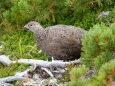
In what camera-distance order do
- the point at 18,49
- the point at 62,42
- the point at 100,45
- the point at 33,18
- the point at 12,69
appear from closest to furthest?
the point at 100,45 → the point at 62,42 → the point at 12,69 → the point at 18,49 → the point at 33,18

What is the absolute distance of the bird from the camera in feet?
19.8

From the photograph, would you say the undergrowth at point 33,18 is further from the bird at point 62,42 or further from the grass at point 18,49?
the bird at point 62,42

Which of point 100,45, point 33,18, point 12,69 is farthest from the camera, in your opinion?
point 33,18

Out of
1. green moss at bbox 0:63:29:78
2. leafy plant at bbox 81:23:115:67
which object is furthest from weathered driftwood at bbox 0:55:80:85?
leafy plant at bbox 81:23:115:67

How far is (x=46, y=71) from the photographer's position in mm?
5980

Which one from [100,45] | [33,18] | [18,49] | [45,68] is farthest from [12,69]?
[100,45]

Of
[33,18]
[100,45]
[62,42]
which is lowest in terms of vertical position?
[62,42]

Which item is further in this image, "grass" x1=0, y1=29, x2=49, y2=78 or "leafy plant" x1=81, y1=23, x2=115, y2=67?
"grass" x1=0, y1=29, x2=49, y2=78

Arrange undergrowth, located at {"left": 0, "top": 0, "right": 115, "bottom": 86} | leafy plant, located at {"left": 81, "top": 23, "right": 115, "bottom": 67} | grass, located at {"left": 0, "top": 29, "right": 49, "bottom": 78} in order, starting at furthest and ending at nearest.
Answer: undergrowth, located at {"left": 0, "top": 0, "right": 115, "bottom": 86} → grass, located at {"left": 0, "top": 29, "right": 49, "bottom": 78} → leafy plant, located at {"left": 81, "top": 23, "right": 115, "bottom": 67}

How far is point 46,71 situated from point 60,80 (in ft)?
1.09

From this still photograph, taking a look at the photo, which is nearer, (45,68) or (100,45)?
(100,45)

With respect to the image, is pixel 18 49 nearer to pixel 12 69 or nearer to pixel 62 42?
pixel 12 69

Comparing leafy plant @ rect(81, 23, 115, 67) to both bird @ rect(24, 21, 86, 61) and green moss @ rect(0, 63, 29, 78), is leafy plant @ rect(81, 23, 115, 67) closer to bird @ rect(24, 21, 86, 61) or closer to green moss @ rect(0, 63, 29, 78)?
bird @ rect(24, 21, 86, 61)

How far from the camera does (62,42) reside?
604 cm
